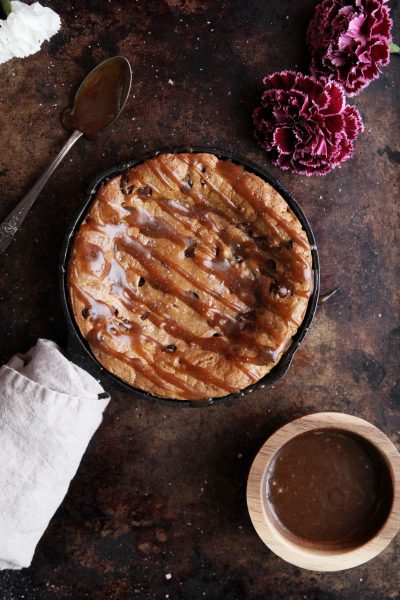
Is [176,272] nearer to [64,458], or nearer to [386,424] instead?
[64,458]

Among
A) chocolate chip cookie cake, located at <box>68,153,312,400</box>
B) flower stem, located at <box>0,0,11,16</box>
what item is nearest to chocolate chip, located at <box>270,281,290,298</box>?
chocolate chip cookie cake, located at <box>68,153,312,400</box>

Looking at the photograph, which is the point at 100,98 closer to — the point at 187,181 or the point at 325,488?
the point at 187,181

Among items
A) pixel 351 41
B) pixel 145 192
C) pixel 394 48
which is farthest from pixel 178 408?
pixel 394 48

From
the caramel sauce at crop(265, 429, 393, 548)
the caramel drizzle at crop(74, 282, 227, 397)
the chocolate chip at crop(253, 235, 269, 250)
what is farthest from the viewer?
the caramel sauce at crop(265, 429, 393, 548)

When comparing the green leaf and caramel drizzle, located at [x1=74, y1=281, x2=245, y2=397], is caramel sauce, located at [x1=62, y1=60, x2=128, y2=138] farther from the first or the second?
the green leaf

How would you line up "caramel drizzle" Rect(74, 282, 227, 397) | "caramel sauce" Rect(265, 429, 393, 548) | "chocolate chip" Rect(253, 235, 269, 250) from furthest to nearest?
1. "caramel sauce" Rect(265, 429, 393, 548)
2. "chocolate chip" Rect(253, 235, 269, 250)
3. "caramel drizzle" Rect(74, 282, 227, 397)

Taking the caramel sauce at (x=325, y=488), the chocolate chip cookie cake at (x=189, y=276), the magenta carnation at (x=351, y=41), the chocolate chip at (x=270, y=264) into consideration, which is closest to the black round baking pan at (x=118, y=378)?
the chocolate chip cookie cake at (x=189, y=276)

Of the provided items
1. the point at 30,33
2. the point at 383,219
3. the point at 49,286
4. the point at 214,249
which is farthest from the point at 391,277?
the point at 30,33
